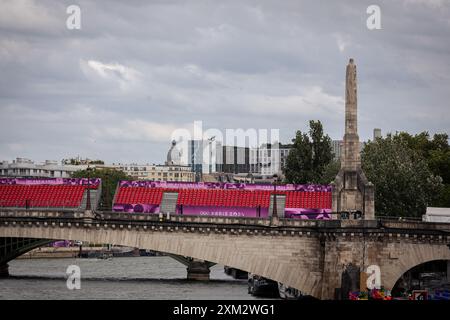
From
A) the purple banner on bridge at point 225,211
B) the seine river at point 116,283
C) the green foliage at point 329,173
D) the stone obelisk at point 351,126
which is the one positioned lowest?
the seine river at point 116,283

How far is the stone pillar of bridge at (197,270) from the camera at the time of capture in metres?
151

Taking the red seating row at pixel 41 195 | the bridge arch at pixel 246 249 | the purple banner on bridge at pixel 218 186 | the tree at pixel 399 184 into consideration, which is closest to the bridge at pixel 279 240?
the bridge arch at pixel 246 249

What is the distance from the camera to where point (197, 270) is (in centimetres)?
15238

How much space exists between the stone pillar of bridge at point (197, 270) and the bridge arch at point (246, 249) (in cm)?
5651

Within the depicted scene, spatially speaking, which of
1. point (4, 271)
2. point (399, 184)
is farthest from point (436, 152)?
point (4, 271)

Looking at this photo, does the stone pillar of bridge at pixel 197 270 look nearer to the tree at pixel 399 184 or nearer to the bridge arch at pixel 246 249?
the tree at pixel 399 184

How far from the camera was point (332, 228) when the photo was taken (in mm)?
89688

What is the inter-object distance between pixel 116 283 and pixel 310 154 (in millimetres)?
32838

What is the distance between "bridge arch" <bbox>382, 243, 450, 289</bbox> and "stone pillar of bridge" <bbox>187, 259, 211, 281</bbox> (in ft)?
206

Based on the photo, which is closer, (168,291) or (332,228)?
(332,228)

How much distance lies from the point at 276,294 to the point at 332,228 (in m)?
31.5
